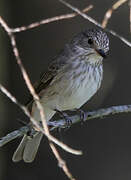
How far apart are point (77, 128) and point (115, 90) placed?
0.64 metres

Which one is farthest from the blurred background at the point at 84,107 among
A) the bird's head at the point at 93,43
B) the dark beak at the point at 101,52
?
the dark beak at the point at 101,52

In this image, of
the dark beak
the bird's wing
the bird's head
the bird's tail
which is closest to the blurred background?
the bird's tail

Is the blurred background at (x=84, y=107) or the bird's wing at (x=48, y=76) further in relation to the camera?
the blurred background at (x=84, y=107)

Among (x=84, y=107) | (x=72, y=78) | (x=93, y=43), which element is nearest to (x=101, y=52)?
(x=93, y=43)

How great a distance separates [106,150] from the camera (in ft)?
19.8

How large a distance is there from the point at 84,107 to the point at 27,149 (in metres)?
1.01

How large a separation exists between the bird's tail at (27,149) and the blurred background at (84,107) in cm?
47

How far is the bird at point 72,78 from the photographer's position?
5.22 meters

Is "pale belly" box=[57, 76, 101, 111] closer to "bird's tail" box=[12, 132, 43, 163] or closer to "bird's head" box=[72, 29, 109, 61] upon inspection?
"bird's head" box=[72, 29, 109, 61]

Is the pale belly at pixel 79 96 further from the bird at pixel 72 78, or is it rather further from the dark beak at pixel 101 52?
the dark beak at pixel 101 52

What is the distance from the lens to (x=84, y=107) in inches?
242

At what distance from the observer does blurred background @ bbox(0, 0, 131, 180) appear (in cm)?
605

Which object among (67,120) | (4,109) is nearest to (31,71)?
(4,109)

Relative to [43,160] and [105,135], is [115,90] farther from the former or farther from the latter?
[43,160]
